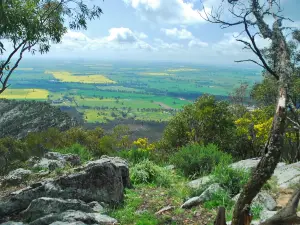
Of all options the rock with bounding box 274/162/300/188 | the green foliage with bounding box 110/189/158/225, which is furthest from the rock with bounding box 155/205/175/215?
the rock with bounding box 274/162/300/188

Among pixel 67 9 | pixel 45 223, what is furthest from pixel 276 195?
pixel 67 9

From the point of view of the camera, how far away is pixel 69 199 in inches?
309

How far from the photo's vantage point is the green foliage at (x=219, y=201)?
795 centimetres

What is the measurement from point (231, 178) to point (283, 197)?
1.38m

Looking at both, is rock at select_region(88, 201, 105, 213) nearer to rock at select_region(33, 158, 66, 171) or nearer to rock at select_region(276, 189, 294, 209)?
rock at select_region(33, 158, 66, 171)

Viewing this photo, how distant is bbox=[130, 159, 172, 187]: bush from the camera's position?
10938 millimetres

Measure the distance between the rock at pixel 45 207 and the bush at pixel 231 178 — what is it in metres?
3.84

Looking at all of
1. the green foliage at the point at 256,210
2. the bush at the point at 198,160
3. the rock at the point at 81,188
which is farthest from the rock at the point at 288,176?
the rock at the point at 81,188

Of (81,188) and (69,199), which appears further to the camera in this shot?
(81,188)

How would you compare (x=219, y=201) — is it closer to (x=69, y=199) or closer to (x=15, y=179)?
(x=69, y=199)

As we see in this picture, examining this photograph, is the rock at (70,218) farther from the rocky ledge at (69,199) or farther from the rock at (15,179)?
the rock at (15,179)

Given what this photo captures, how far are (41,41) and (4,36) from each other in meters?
1.61

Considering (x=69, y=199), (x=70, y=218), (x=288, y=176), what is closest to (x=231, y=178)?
(x=288, y=176)

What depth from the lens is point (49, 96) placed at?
184875mm
